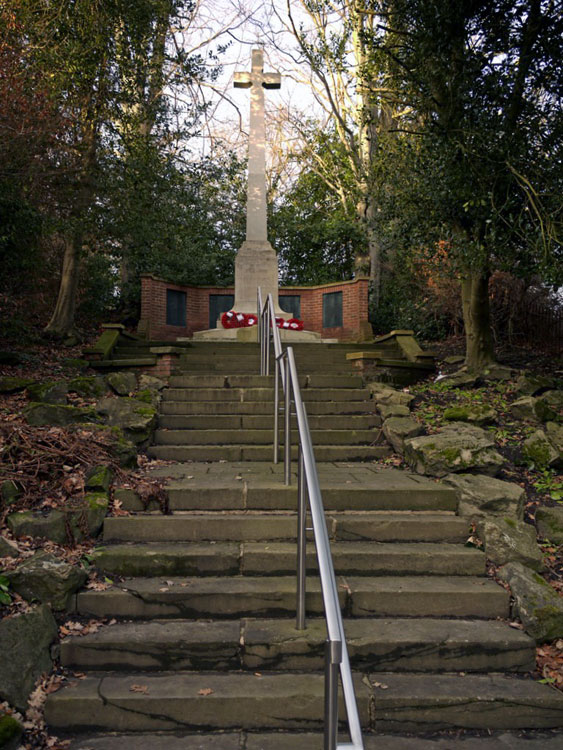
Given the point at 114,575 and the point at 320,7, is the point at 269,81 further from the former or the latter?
the point at 114,575

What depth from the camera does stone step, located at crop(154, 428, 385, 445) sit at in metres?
5.69

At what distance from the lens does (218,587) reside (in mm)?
3334

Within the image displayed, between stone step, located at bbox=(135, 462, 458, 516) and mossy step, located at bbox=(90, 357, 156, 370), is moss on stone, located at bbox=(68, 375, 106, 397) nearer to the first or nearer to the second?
mossy step, located at bbox=(90, 357, 156, 370)

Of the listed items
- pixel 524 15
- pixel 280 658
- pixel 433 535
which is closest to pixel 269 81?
pixel 524 15

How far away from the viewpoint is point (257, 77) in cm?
1241

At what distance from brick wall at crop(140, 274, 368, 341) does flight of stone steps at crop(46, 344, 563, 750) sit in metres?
9.17

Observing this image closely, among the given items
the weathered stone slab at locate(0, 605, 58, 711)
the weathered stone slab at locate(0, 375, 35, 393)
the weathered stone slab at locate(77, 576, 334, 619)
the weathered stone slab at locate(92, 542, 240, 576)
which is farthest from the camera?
the weathered stone slab at locate(0, 375, 35, 393)

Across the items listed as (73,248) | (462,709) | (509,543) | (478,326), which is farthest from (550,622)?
(73,248)

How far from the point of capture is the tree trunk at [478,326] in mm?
8250

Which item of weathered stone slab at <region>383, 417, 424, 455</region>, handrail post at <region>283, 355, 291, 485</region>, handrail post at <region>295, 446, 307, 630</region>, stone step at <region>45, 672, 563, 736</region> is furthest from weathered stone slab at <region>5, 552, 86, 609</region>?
weathered stone slab at <region>383, 417, 424, 455</region>

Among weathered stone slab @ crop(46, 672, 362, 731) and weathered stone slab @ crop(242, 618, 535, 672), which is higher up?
weathered stone slab @ crop(242, 618, 535, 672)

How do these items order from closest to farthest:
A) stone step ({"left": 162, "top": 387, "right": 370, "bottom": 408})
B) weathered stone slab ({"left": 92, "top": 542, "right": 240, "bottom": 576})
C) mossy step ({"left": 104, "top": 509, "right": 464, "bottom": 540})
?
1. weathered stone slab ({"left": 92, "top": 542, "right": 240, "bottom": 576})
2. mossy step ({"left": 104, "top": 509, "right": 464, "bottom": 540})
3. stone step ({"left": 162, "top": 387, "right": 370, "bottom": 408})

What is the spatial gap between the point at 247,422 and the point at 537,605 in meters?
3.43

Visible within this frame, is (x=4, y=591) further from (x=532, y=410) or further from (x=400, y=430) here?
(x=532, y=410)
